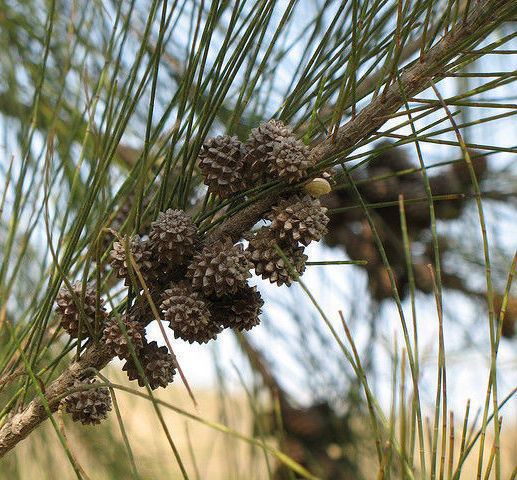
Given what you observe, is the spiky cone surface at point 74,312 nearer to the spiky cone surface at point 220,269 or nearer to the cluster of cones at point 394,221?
the spiky cone surface at point 220,269

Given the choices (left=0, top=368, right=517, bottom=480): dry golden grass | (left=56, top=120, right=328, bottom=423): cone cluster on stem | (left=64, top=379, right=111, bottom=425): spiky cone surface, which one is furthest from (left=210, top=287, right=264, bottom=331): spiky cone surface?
(left=0, top=368, right=517, bottom=480): dry golden grass

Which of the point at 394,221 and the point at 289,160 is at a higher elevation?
the point at 394,221

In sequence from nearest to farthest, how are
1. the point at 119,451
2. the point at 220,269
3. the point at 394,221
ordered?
the point at 220,269 → the point at 119,451 → the point at 394,221

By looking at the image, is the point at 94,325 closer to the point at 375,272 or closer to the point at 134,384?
the point at 375,272

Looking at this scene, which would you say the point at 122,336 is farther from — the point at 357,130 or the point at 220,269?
the point at 357,130

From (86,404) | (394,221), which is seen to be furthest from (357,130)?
(394,221)

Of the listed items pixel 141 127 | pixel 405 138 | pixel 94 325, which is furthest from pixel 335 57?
pixel 141 127
